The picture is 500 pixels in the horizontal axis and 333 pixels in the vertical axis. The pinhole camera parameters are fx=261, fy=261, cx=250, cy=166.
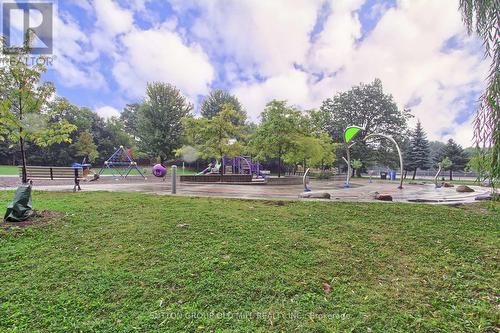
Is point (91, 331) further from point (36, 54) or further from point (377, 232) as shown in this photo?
point (36, 54)

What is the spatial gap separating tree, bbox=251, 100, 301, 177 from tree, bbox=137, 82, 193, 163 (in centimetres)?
1623

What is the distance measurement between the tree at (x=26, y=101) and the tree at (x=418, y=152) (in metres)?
38.9

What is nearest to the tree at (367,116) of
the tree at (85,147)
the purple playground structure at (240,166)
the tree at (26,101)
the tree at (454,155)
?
the tree at (454,155)

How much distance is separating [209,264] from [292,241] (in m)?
1.38

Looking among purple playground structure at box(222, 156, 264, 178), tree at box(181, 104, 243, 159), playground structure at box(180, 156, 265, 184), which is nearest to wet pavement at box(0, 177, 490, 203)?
playground structure at box(180, 156, 265, 184)

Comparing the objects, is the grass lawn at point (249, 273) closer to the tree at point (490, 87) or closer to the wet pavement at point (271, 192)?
the tree at point (490, 87)

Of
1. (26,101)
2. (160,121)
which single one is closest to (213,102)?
(160,121)

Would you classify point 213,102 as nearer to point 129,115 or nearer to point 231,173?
point 231,173

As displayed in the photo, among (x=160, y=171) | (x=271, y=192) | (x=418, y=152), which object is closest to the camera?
(x=271, y=192)

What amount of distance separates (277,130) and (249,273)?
50.0 ft

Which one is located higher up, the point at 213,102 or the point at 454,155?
the point at 213,102

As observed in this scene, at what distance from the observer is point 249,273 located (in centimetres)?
314

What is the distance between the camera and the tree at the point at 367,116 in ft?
116

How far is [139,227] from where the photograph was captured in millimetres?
4445
